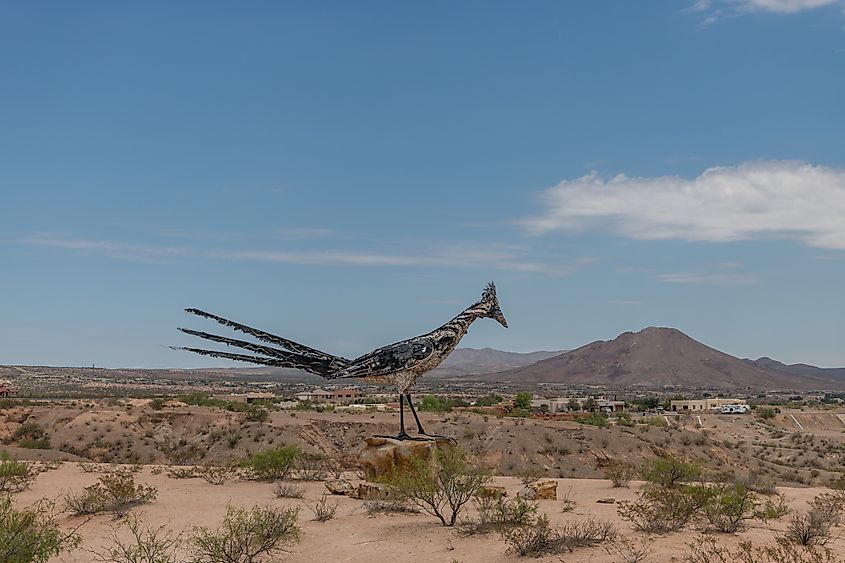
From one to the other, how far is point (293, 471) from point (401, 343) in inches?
269

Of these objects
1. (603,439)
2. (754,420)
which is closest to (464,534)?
(603,439)

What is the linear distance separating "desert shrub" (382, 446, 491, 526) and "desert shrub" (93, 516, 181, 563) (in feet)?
11.6

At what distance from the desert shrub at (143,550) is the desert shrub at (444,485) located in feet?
11.6

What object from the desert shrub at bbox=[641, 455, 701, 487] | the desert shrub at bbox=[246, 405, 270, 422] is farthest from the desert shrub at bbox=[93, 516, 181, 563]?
the desert shrub at bbox=[246, 405, 270, 422]

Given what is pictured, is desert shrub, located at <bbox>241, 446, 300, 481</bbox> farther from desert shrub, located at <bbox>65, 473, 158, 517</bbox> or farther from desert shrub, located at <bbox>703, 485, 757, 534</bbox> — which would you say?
desert shrub, located at <bbox>703, 485, 757, 534</bbox>

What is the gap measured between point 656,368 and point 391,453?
154131mm

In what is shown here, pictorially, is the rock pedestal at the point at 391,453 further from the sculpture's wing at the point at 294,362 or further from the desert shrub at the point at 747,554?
the desert shrub at the point at 747,554

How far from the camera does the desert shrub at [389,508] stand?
13211mm

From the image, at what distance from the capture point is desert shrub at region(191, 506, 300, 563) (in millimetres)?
9727

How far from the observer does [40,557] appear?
28.1ft

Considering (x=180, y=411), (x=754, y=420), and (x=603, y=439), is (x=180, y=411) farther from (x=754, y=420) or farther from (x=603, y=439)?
(x=754, y=420)

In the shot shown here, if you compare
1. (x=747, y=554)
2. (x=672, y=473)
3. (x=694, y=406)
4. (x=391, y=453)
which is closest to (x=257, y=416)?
(x=391, y=453)

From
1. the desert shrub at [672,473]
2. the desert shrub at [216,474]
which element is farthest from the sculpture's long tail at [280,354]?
the desert shrub at [672,473]

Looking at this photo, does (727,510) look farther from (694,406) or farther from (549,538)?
(694,406)
